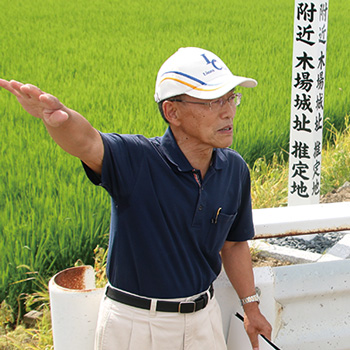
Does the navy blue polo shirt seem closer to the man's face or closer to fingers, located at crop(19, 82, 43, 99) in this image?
the man's face

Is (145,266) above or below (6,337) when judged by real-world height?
above

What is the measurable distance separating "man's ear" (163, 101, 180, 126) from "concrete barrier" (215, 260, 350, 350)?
1.99 feet

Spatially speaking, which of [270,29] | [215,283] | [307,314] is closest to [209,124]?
[215,283]

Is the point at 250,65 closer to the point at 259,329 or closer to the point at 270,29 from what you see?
the point at 270,29

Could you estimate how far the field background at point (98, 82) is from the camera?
3.23 metres

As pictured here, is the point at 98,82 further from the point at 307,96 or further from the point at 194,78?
the point at 194,78

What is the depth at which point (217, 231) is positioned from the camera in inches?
69.2

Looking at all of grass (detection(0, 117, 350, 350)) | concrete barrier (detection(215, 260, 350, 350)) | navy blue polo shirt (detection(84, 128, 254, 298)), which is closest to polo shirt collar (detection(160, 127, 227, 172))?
navy blue polo shirt (detection(84, 128, 254, 298))

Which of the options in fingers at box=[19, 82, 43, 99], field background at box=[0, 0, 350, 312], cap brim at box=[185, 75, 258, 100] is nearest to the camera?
fingers at box=[19, 82, 43, 99]

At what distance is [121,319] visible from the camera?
5.60ft

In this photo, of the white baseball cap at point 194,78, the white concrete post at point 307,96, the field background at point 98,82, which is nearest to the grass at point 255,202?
the field background at point 98,82

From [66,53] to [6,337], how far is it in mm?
6115

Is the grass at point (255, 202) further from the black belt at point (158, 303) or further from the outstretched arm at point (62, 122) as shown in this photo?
the outstretched arm at point (62, 122)

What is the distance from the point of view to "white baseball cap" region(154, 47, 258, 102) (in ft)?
5.32
